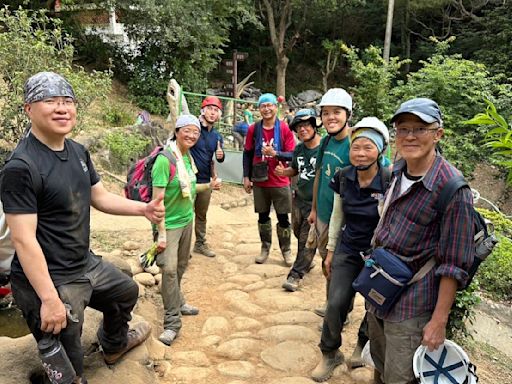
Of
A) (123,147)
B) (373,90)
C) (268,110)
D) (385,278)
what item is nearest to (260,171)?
(268,110)

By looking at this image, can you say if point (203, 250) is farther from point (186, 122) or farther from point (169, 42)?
point (169, 42)

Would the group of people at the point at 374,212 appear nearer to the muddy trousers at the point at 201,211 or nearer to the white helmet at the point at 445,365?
the white helmet at the point at 445,365

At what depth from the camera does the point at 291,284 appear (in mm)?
4535

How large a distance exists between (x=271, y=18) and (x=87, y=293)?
21.6 metres

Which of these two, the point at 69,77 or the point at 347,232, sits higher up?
the point at 69,77

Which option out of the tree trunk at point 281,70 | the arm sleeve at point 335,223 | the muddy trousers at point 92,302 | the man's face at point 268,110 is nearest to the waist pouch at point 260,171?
the man's face at point 268,110

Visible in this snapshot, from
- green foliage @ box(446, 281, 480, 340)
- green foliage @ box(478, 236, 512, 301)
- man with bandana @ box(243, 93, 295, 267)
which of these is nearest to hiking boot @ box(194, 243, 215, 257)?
man with bandana @ box(243, 93, 295, 267)

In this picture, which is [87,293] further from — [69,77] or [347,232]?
[69,77]

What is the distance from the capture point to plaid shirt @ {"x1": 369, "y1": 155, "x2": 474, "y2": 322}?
197 centimetres

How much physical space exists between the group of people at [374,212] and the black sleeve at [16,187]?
1667 mm

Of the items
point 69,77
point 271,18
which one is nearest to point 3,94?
point 69,77

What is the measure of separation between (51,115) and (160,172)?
1323 mm

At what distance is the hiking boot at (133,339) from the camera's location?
2.79 meters

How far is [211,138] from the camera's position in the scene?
5.26 m
